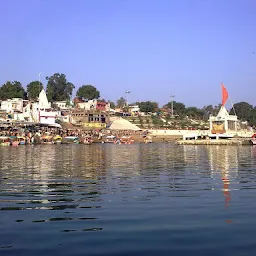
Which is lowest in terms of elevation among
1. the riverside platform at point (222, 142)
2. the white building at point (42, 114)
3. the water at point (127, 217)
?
the water at point (127, 217)

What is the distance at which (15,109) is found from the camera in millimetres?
87500

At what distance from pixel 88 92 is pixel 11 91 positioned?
26.7 m

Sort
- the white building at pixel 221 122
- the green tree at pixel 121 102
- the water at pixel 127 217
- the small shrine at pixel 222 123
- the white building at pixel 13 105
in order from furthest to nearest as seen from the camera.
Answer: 1. the green tree at pixel 121 102
2. the white building at pixel 13 105
3. the white building at pixel 221 122
4. the small shrine at pixel 222 123
5. the water at pixel 127 217

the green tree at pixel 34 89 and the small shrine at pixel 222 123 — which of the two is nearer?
the small shrine at pixel 222 123

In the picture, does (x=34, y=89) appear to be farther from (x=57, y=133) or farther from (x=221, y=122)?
(x=221, y=122)

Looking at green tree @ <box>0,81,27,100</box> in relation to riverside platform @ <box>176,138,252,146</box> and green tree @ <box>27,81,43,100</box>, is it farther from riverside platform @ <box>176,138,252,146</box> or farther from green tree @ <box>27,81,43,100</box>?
riverside platform @ <box>176,138,252,146</box>

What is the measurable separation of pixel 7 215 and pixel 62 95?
110969 mm

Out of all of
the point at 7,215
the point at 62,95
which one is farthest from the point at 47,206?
the point at 62,95

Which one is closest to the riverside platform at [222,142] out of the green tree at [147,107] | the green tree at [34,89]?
the green tree at [34,89]

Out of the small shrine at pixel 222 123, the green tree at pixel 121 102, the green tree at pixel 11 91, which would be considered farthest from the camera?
the green tree at pixel 121 102

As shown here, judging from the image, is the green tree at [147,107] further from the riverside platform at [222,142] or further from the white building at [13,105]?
the riverside platform at [222,142]

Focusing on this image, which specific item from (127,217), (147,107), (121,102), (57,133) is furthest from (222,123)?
(127,217)

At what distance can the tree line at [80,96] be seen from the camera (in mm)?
102312

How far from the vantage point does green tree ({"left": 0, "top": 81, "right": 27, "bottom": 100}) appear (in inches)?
3907
